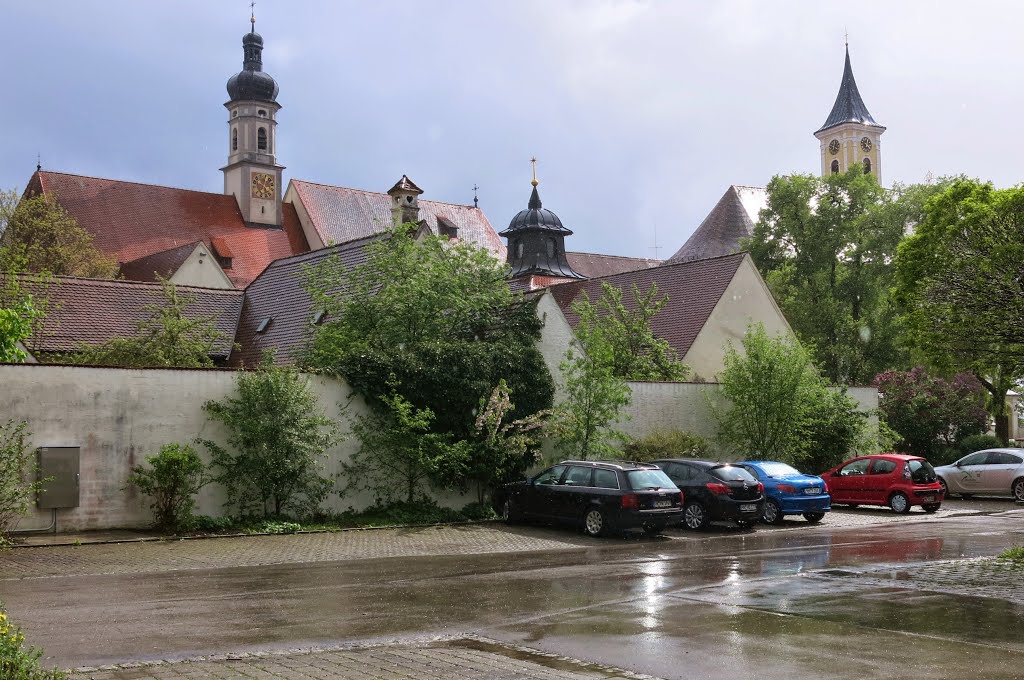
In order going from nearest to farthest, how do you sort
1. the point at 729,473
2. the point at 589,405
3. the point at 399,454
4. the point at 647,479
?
1. the point at 647,479
2. the point at 729,473
3. the point at 399,454
4. the point at 589,405

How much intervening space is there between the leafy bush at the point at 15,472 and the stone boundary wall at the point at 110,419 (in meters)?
0.23

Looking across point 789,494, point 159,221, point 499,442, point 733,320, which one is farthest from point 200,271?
point 789,494

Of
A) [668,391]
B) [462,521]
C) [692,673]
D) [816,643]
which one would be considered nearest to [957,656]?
[816,643]

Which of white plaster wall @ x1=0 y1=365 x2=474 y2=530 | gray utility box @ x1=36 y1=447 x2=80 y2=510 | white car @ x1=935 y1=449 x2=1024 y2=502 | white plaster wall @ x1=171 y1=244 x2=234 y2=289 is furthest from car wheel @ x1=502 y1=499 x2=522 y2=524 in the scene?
white plaster wall @ x1=171 y1=244 x2=234 y2=289

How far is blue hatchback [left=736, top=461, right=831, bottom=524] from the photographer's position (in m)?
23.7

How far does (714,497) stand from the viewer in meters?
22.1

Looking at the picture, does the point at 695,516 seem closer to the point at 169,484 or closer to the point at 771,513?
the point at 771,513

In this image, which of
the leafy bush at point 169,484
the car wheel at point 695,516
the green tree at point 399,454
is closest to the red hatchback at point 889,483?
the car wheel at point 695,516

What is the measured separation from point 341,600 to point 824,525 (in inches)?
575

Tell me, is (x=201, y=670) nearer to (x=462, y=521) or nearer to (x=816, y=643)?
(x=816, y=643)

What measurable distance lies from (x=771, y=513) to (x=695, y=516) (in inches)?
95.5

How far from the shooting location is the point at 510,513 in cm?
2269

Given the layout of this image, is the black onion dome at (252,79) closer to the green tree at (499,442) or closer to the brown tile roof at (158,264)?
the brown tile roof at (158,264)

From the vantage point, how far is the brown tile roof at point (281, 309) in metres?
31.0
